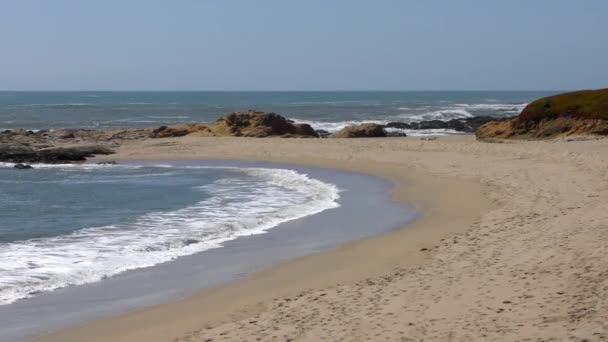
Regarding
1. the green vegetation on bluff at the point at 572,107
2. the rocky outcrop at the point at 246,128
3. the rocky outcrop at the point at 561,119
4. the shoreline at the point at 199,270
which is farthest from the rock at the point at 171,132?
the shoreline at the point at 199,270

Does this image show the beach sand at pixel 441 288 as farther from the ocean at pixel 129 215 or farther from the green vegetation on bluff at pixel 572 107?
the green vegetation on bluff at pixel 572 107

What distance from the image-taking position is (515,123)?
32.5 meters

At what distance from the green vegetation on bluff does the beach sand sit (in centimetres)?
1469

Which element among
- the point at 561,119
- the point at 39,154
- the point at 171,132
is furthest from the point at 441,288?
the point at 171,132

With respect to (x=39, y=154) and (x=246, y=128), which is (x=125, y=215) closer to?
(x=39, y=154)

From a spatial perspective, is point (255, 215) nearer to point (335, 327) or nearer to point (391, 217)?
point (391, 217)

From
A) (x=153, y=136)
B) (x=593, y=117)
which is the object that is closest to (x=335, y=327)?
(x=593, y=117)

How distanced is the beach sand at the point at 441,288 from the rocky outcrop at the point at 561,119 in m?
14.1

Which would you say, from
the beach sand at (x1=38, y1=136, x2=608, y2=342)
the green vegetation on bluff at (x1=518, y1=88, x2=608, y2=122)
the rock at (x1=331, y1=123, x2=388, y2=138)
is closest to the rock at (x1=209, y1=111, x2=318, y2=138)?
the rock at (x1=331, y1=123, x2=388, y2=138)

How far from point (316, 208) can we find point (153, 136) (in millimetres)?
23799

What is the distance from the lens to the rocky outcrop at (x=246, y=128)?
38.0 m

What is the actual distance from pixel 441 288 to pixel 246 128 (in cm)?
3097

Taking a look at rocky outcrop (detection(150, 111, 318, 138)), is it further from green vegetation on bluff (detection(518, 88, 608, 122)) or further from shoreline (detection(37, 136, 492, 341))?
shoreline (detection(37, 136, 492, 341))

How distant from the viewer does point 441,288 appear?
26.8 feet
